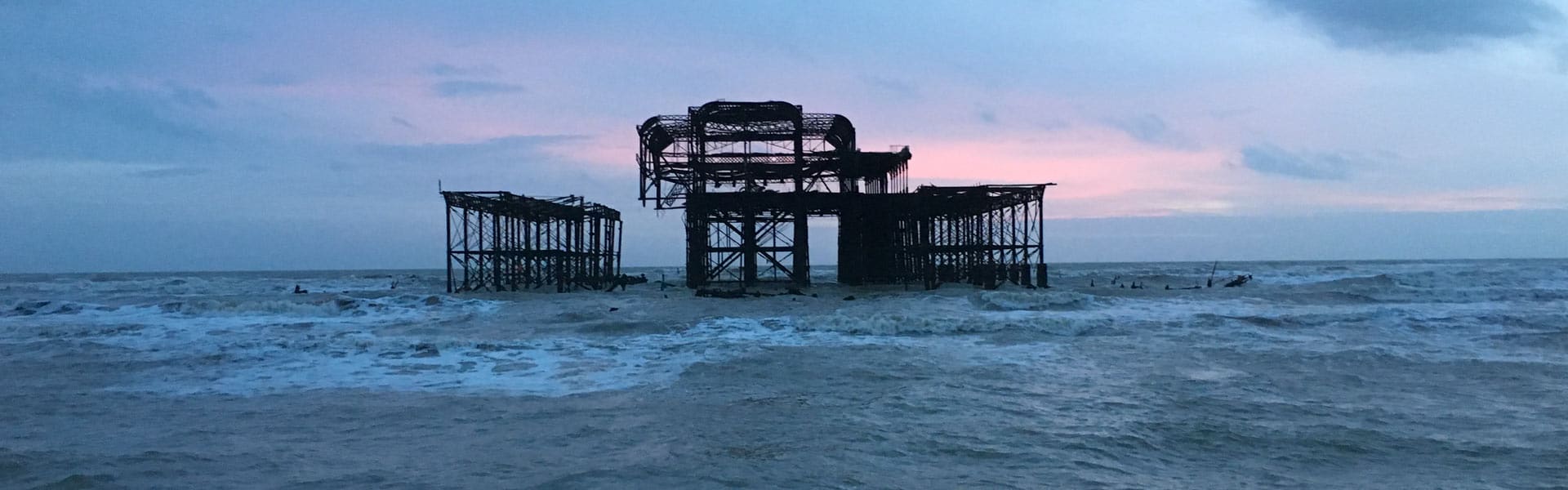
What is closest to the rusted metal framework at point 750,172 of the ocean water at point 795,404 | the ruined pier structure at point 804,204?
the ruined pier structure at point 804,204

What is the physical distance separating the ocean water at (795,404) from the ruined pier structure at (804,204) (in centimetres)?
1595

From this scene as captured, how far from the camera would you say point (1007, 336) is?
18391 millimetres

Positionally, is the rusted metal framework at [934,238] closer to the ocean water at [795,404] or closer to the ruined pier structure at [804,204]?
the ruined pier structure at [804,204]

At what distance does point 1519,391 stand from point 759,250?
29.8 m

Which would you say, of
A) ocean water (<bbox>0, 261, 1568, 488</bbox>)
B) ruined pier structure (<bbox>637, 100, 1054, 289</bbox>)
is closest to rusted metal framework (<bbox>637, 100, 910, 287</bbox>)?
ruined pier structure (<bbox>637, 100, 1054, 289</bbox>)

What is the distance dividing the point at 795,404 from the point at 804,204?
29.0 m

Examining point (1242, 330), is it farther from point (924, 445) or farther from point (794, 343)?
point (924, 445)

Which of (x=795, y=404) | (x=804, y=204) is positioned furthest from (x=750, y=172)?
(x=795, y=404)

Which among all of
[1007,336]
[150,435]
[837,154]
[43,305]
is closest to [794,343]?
[1007,336]

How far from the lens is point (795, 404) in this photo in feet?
34.4

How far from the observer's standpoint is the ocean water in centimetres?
740

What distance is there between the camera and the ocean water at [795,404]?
7.40 m

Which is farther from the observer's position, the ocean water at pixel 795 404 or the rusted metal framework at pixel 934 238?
the rusted metal framework at pixel 934 238

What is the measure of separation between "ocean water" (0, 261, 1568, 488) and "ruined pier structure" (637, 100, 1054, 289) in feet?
52.3
